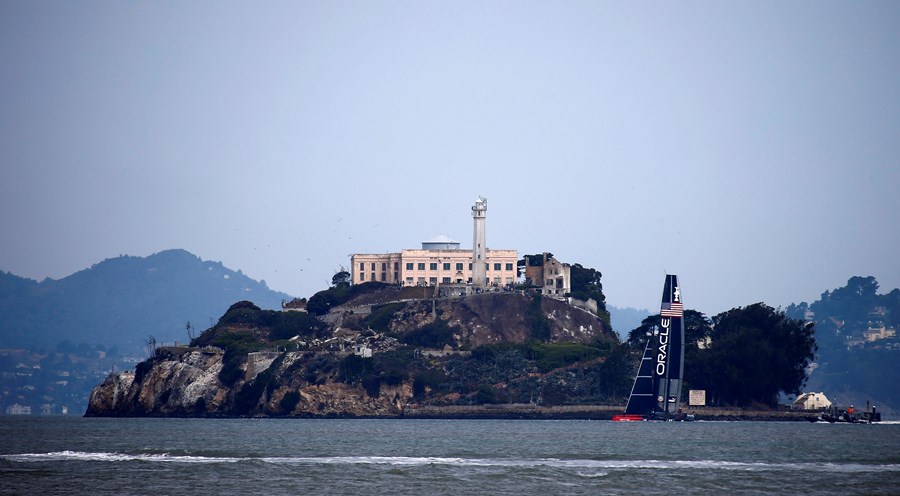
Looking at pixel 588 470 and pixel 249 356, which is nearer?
pixel 588 470

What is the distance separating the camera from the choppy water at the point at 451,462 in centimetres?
6059

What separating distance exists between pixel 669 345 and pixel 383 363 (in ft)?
126

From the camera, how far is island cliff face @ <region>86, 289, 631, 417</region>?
521 ft

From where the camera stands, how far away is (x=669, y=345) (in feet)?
458

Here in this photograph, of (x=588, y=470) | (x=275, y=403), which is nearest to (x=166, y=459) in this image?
(x=588, y=470)

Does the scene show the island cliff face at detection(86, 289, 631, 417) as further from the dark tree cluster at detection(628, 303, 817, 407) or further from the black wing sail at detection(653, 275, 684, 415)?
the black wing sail at detection(653, 275, 684, 415)

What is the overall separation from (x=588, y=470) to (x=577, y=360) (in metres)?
92.1

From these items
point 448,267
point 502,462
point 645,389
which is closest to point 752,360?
point 645,389

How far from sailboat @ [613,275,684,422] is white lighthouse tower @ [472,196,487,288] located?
45.8m

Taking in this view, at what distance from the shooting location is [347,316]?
180750 mm

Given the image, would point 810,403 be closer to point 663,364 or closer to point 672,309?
point 663,364

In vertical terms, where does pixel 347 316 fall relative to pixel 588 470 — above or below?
above

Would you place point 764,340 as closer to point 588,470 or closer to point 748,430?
point 748,430

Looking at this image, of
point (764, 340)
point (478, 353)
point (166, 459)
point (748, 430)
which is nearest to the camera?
point (166, 459)
